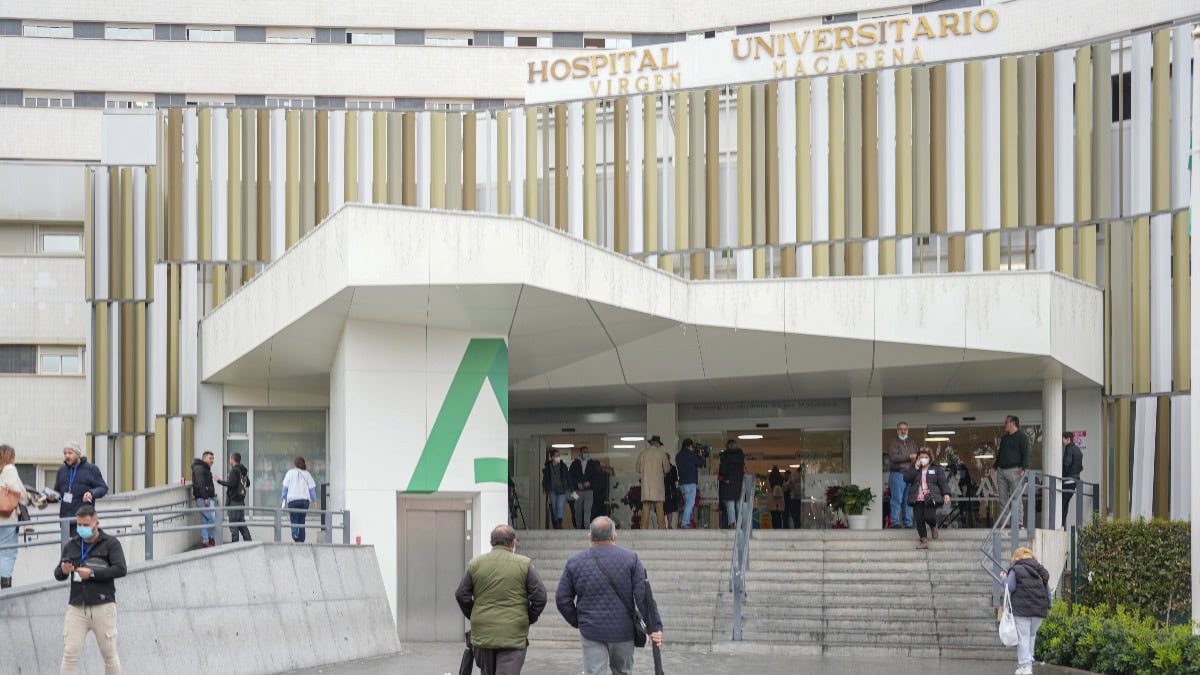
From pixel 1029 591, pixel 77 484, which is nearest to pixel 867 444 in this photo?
pixel 1029 591

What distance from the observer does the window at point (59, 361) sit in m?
34.2

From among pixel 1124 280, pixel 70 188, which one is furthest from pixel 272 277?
pixel 70 188

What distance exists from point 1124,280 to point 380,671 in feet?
48.5

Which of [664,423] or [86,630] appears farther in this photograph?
[664,423]

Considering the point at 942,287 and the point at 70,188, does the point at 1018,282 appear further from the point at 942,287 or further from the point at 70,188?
the point at 70,188

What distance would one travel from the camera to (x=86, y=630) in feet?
39.6

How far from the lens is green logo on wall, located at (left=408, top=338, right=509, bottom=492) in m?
20.3

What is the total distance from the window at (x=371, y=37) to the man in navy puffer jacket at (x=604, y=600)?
33.3 meters

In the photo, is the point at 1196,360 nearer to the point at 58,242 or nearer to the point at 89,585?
the point at 89,585

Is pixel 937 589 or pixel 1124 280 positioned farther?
pixel 1124 280

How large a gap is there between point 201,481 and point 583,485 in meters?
6.41

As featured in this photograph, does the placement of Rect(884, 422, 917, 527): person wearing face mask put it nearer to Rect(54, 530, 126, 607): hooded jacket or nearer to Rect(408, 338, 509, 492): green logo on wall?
Rect(408, 338, 509, 492): green logo on wall

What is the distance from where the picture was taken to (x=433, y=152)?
2975cm

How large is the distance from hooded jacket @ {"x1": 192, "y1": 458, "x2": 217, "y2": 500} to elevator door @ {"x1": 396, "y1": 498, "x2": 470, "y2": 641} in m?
3.64
